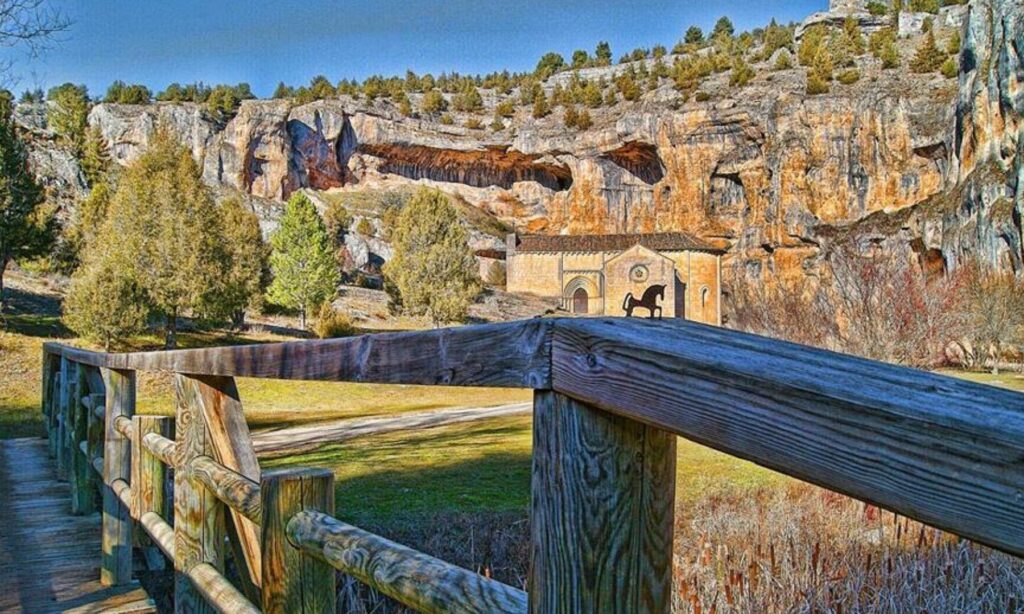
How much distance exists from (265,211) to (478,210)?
19.6m

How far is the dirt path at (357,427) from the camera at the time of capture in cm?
1235

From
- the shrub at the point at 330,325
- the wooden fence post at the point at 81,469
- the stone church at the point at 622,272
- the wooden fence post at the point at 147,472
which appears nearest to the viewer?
the wooden fence post at the point at 147,472

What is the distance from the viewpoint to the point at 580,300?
5612 centimetres

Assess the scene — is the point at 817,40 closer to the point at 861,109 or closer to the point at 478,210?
the point at 861,109

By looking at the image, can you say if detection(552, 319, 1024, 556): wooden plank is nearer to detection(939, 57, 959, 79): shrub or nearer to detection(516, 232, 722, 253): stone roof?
detection(516, 232, 722, 253): stone roof

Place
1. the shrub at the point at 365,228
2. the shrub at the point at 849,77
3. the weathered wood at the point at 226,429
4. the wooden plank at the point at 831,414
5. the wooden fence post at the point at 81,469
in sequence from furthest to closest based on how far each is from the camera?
1. the shrub at the point at 365,228
2. the shrub at the point at 849,77
3. the wooden fence post at the point at 81,469
4. the weathered wood at the point at 226,429
5. the wooden plank at the point at 831,414

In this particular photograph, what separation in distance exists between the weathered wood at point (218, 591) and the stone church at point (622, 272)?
4989cm

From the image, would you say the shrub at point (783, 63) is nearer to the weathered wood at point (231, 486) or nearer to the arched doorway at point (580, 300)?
the arched doorway at point (580, 300)

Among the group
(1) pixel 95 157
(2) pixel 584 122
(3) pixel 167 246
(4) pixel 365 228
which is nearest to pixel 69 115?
(1) pixel 95 157

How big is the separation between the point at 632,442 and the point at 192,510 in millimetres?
2415

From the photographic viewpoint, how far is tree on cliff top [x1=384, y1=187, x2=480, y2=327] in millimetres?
36125

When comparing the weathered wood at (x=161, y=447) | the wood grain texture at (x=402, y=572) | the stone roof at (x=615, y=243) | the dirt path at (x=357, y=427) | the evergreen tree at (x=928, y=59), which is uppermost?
the evergreen tree at (x=928, y=59)

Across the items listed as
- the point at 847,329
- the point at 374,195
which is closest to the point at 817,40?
the point at 374,195

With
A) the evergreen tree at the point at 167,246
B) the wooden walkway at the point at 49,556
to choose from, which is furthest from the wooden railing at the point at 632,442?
the evergreen tree at the point at 167,246
